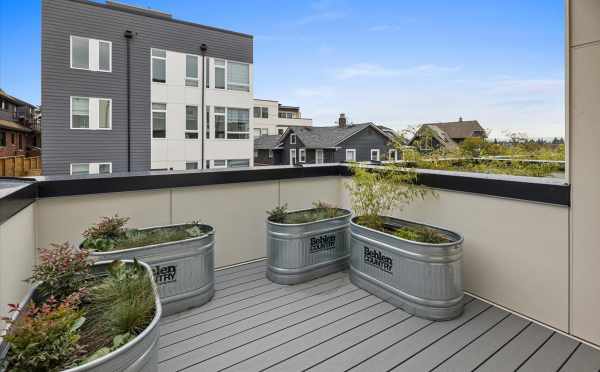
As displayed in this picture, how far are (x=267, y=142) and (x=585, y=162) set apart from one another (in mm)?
21432

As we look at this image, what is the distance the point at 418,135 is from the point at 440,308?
5.63 ft

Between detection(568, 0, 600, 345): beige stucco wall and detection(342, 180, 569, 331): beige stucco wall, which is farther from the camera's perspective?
detection(342, 180, 569, 331): beige stucco wall

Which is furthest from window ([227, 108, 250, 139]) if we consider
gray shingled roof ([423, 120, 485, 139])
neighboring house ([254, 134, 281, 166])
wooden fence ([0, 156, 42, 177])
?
wooden fence ([0, 156, 42, 177])

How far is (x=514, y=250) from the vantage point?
2.56 metres

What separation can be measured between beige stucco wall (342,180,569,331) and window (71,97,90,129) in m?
11.3

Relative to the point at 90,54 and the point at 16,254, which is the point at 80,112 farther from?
the point at 16,254

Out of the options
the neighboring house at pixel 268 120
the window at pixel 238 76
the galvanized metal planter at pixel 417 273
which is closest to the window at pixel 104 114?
the window at pixel 238 76

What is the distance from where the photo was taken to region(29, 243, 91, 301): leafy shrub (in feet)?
5.52

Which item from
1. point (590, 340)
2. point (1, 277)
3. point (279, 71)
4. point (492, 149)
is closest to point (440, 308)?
point (590, 340)

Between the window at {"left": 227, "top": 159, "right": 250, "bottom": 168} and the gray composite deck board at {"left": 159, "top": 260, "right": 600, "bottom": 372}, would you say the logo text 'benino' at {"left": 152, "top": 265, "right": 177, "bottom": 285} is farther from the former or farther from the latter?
the window at {"left": 227, "top": 159, "right": 250, "bottom": 168}

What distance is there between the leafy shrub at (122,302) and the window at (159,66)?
11454 mm

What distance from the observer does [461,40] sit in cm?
672

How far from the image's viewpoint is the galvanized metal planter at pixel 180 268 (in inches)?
96.1

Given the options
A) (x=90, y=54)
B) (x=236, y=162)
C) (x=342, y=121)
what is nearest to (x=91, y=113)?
(x=90, y=54)
